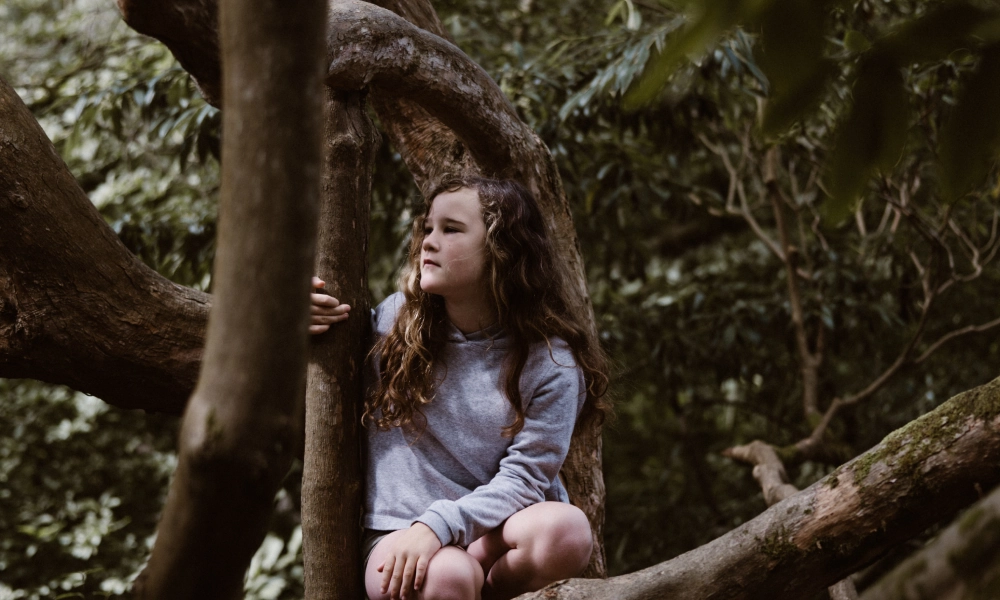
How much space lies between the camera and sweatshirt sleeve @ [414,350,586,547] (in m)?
1.63

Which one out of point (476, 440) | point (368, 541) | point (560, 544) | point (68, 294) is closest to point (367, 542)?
point (368, 541)

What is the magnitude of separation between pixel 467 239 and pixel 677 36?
1155 millimetres

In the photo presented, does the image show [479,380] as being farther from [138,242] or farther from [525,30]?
[525,30]

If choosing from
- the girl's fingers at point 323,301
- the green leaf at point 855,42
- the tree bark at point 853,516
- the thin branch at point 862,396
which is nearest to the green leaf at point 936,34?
the green leaf at point 855,42

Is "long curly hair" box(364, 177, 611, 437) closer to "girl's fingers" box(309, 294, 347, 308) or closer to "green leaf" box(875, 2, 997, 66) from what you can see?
"girl's fingers" box(309, 294, 347, 308)

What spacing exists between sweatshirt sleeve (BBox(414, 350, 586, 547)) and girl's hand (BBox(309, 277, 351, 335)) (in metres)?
0.40

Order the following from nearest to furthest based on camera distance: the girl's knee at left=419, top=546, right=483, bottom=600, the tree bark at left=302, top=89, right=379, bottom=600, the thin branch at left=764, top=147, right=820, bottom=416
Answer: the girl's knee at left=419, top=546, right=483, bottom=600, the tree bark at left=302, top=89, right=379, bottom=600, the thin branch at left=764, top=147, right=820, bottom=416

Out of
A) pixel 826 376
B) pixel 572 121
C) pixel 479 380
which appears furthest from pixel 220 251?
pixel 826 376

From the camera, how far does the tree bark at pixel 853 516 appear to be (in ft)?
4.03

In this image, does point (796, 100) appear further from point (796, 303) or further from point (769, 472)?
point (796, 303)

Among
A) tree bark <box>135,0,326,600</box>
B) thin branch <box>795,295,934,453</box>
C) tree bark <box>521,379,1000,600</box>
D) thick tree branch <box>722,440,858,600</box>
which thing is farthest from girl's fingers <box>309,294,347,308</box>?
thin branch <box>795,295,934,453</box>

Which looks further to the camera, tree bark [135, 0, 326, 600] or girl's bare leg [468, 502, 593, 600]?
girl's bare leg [468, 502, 593, 600]

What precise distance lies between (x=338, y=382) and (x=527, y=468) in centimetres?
43

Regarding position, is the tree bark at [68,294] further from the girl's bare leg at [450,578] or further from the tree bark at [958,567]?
the tree bark at [958,567]
